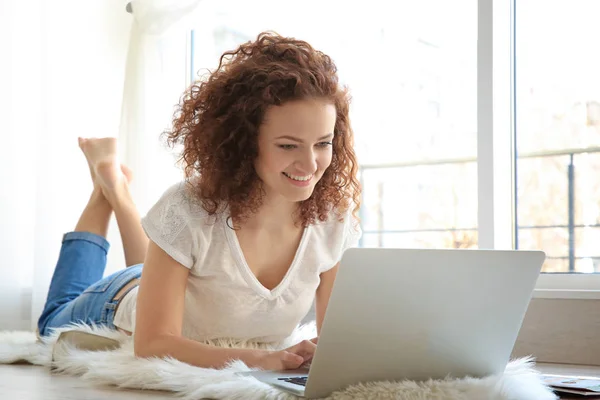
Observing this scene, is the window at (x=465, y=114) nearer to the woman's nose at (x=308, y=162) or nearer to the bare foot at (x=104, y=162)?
the bare foot at (x=104, y=162)

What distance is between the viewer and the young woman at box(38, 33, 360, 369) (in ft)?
5.12

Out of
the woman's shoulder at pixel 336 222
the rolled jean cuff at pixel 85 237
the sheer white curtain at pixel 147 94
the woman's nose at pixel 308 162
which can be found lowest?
the rolled jean cuff at pixel 85 237

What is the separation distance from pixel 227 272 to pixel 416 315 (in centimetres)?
60

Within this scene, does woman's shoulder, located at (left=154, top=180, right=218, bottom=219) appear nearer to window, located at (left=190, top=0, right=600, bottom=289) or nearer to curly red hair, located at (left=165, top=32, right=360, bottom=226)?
curly red hair, located at (left=165, top=32, right=360, bottom=226)

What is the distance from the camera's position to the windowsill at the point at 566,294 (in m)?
2.21

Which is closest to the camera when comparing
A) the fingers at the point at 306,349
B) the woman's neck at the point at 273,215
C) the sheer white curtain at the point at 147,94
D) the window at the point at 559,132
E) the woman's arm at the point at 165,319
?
the fingers at the point at 306,349

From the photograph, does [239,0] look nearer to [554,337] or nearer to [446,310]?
[554,337]

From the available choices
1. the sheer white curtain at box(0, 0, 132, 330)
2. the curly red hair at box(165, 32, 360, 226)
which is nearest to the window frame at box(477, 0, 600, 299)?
the curly red hair at box(165, 32, 360, 226)

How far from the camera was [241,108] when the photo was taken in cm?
160

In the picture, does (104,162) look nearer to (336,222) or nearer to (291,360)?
(336,222)

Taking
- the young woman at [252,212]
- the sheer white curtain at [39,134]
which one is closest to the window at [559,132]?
the young woman at [252,212]

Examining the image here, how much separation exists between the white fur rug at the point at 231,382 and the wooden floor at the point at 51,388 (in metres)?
0.03

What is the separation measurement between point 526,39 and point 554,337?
99cm

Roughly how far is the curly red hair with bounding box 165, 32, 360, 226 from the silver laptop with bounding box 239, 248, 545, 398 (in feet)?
1.61
